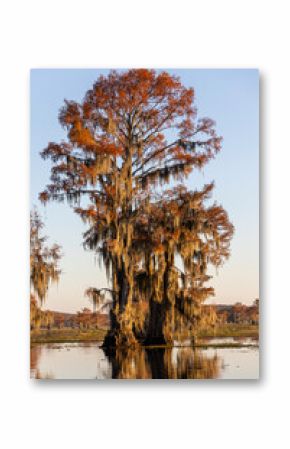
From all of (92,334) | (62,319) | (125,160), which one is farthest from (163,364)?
(125,160)

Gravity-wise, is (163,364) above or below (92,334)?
below

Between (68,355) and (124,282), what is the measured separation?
635mm

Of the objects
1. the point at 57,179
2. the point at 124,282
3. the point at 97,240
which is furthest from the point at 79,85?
the point at 124,282

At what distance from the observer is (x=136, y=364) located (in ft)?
16.3

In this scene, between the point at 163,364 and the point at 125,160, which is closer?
the point at 163,364

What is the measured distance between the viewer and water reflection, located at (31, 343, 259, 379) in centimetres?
490

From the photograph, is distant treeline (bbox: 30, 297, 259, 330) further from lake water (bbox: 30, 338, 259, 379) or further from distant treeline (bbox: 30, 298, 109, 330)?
lake water (bbox: 30, 338, 259, 379)

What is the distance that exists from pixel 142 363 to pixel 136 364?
42mm

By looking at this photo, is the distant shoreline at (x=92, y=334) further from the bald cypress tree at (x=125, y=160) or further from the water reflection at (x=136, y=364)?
the bald cypress tree at (x=125, y=160)

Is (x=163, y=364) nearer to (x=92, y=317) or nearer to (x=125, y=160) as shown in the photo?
(x=92, y=317)
